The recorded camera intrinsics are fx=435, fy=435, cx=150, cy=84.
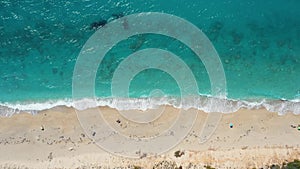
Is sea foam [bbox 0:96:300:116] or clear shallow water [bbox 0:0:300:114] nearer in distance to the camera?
sea foam [bbox 0:96:300:116]

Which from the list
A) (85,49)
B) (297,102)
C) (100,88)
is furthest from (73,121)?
(297,102)

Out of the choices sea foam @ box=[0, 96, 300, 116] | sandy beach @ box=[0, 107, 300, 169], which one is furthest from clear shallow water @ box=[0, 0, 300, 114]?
sandy beach @ box=[0, 107, 300, 169]

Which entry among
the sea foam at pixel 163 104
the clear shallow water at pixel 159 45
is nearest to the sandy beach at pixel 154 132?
the sea foam at pixel 163 104

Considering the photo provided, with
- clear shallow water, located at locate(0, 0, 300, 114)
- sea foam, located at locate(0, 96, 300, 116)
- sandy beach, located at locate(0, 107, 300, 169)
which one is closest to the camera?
sandy beach, located at locate(0, 107, 300, 169)

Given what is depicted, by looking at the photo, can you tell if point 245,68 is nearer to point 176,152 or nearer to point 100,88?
point 176,152

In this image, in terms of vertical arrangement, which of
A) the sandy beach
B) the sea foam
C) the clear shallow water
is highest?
the clear shallow water

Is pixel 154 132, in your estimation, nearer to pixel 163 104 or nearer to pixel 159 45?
pixel 163 104

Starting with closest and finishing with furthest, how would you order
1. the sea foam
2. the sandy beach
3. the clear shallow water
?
the sandy beach
the sea foam
the clear shallow water

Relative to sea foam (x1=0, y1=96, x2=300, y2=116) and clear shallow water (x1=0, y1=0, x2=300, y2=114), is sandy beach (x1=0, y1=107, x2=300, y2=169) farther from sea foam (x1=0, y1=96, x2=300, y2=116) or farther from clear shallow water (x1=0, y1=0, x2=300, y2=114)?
clear shallow water (x1=0, y1=0, x2=300, y2=114)

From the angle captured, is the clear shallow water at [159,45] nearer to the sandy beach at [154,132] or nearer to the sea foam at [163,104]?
the sea foam at [163,104]
